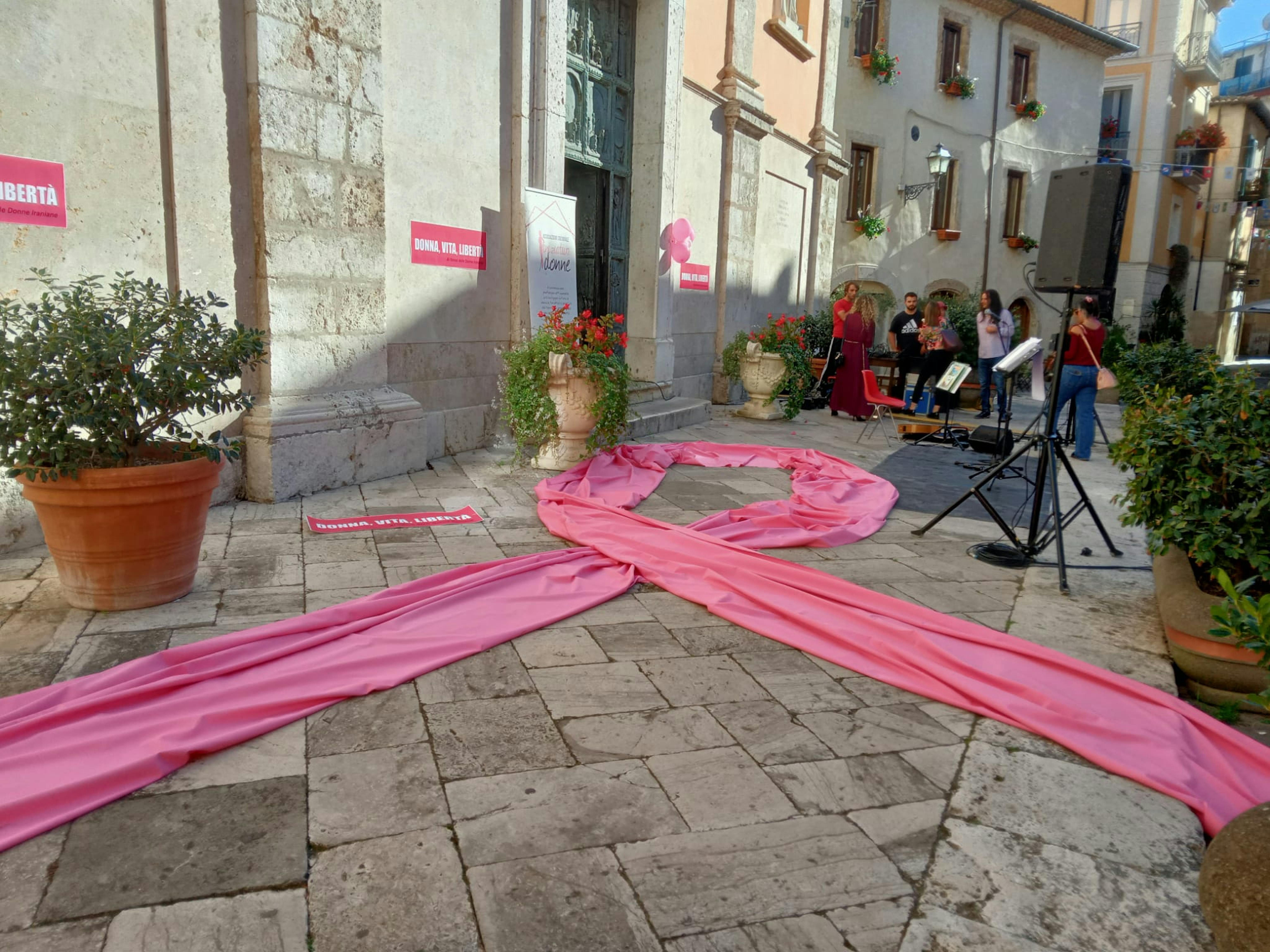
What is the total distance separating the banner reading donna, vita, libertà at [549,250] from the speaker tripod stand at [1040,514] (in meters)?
3.51

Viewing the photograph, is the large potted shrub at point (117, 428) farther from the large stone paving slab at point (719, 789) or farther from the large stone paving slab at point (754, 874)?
the large stone paving slab at point (754, 874)

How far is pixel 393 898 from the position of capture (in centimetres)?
191

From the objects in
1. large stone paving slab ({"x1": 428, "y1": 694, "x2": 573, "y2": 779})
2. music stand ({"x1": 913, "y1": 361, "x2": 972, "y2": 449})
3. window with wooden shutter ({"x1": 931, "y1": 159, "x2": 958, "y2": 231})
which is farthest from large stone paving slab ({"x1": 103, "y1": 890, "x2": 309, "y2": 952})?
window with wooden shutter ({"x1": 931, "y1": 159, "x2": 958, "y2": 231})

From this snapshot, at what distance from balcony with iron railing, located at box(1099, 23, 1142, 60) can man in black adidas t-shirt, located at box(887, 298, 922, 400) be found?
17820mm

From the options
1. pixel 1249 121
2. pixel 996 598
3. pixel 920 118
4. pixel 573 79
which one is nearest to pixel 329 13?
pixel 573 79

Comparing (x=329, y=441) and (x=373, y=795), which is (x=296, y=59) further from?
(x=373, y=795)

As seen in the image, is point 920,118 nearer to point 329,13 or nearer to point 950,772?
point 329,13

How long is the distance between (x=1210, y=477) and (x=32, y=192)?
16.9 ft

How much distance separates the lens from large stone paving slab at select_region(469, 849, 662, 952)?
71.4 inches

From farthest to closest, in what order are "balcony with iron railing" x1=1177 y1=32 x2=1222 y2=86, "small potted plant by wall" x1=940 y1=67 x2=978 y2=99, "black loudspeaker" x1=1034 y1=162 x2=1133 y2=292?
"balcony with iron railing" x1=1177 y1=32 x2=1222 y2=86 < "small potted plant by wall" x1=940 y1=67 x2=978 y2=99 < "black loudspeaker" x1=1034 y1=162 x2=1133 y2=292

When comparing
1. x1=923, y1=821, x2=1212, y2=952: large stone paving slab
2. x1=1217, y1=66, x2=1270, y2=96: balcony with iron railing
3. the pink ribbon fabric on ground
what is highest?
x1=1217, y1=66, x2=1270, y2=96: balcony with iron railing

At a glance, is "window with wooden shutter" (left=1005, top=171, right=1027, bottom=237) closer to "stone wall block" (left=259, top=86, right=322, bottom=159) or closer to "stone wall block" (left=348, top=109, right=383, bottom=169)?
"stone wall block" (left=348, top=109, right=383, bottom=169)

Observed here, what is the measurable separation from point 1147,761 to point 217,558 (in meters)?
3.75

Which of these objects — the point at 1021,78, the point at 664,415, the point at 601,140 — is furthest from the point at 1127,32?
the point at 664,415
